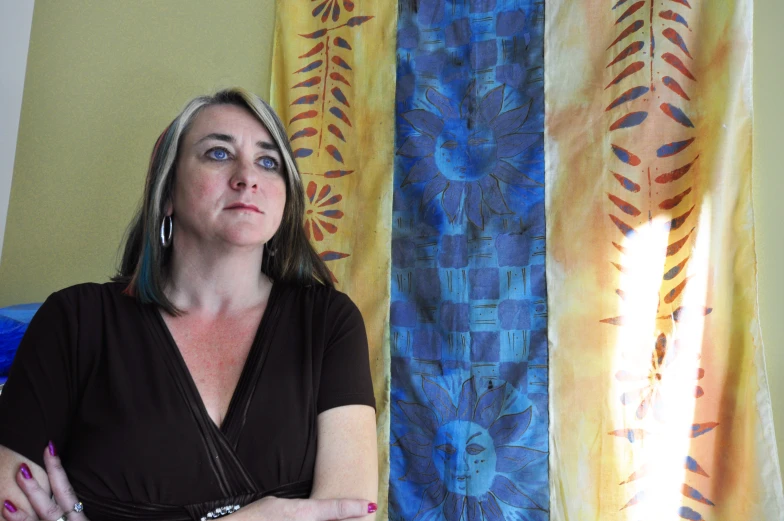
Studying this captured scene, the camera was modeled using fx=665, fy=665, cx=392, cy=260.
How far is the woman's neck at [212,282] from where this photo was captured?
141 cm

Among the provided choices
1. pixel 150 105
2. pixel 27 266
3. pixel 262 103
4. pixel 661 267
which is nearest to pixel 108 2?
pixel 150 105

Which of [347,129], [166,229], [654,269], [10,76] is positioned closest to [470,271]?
[654,269]

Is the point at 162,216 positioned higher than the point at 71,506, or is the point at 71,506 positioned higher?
the point at 162,216

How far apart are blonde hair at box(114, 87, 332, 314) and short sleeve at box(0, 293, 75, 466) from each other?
169 mm

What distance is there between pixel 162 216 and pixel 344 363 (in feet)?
1.74

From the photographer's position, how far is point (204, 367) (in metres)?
1.30

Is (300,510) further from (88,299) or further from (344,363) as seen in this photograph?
(88,299)

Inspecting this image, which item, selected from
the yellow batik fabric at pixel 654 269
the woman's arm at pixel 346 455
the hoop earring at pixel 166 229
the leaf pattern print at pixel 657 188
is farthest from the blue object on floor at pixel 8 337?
the leaf pattern print at pixel 657 188

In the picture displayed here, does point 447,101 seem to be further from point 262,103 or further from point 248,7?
point 248,7

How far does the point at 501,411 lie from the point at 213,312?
2.75ft

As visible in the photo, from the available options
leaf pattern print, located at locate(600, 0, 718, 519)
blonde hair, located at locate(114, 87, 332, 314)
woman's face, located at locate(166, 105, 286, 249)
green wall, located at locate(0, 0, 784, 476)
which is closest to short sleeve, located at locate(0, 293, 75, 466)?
blonde hair, located at locate(114, 87, 332, 314)

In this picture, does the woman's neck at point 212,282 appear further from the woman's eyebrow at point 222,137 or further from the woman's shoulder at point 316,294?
the woman's eyebrow at point 222,137

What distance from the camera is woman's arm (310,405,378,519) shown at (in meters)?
1.20

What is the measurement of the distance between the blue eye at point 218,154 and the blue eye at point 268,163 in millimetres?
77
